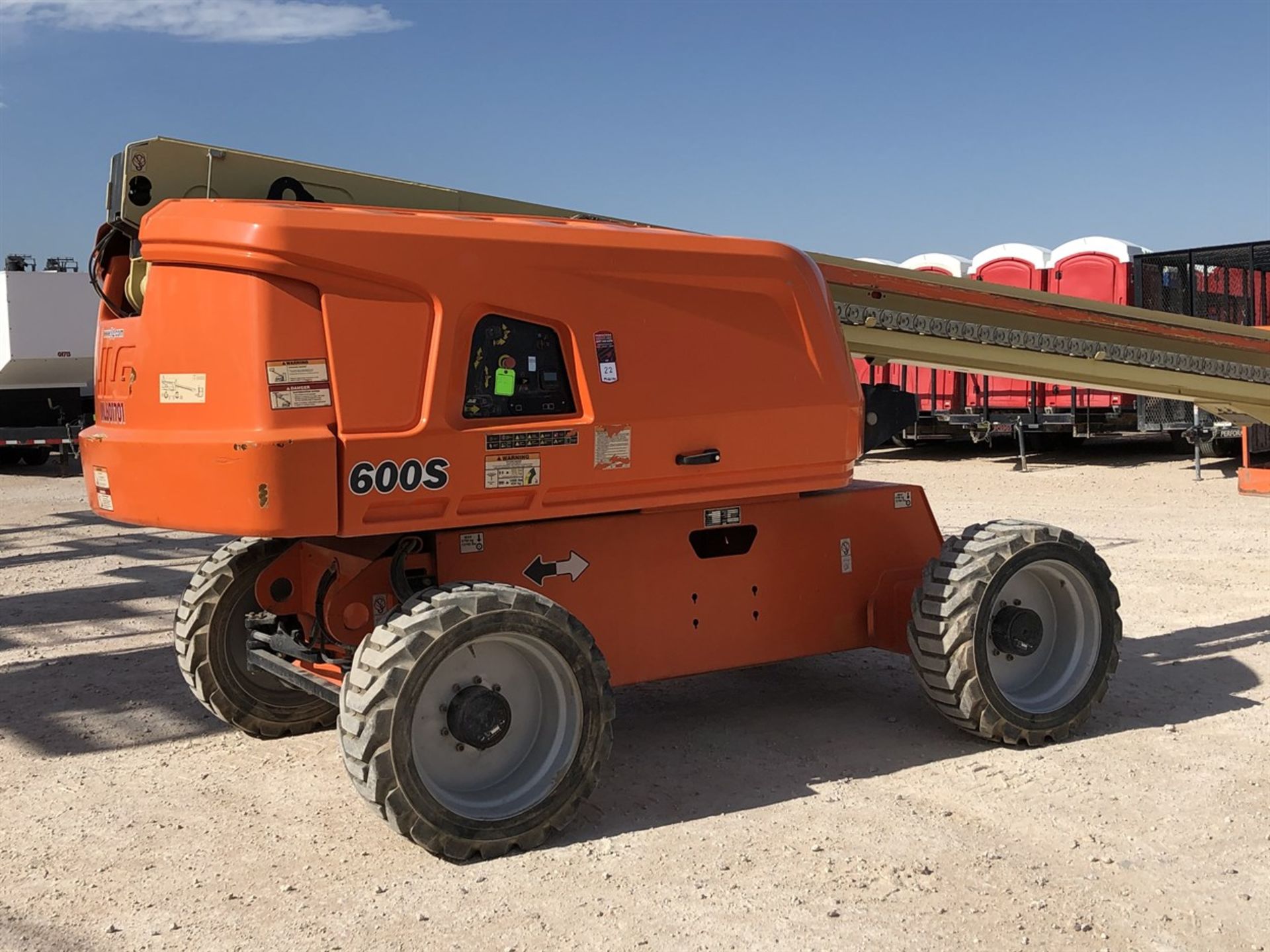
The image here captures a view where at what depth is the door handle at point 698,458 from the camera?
198 inches

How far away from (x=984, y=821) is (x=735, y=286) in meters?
2.31

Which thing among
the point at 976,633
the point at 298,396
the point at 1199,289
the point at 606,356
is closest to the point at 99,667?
the point at 298,396

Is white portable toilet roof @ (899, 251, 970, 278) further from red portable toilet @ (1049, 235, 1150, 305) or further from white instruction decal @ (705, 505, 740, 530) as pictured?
white instruction decal @ (705, 505, 740, 530)

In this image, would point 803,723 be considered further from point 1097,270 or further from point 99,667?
point 1097,270

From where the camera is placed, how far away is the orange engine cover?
4281 mm

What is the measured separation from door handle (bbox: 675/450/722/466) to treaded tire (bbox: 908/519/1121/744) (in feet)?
4.22

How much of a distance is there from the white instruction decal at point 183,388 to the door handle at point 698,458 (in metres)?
1.80

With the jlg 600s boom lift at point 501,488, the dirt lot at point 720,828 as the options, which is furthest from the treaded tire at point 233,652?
the dirt lot at point 720,828

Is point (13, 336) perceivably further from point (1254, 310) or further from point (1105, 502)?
point (1254, 310)

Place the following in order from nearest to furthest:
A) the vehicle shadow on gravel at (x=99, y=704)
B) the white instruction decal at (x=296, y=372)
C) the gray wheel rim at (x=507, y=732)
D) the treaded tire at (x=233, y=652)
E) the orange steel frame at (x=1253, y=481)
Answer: the white instruction decal at (x=296, y=372)
the gray wheel rim at (x=507, y=732)
the treaded tire at (x=233, y=652)
the vehicle shadow on gravel at (x=99, y=704)
the orange steel frame at (x=1253, y=481)

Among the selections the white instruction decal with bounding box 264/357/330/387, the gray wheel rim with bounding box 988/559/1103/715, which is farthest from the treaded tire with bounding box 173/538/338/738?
the gray wheel rim with bounding box 988/559/1103/715

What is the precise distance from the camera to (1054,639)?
6.08 metres

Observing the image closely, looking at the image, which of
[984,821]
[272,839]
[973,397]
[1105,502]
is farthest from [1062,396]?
[272,839]

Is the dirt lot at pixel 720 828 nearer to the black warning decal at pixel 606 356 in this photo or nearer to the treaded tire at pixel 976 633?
the treaded tire at pixel 976 633
